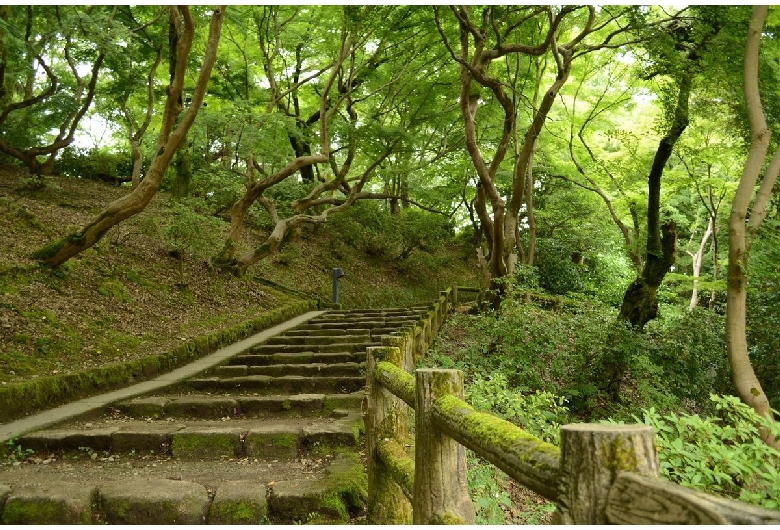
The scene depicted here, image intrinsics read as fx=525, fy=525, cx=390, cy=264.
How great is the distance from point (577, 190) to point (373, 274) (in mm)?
7641

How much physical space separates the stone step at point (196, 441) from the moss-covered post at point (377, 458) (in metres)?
1.25

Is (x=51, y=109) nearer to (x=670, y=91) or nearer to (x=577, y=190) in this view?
(x=670, y=91)

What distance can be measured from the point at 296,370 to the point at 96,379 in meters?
2.26

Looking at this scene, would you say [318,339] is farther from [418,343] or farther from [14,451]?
[14,451]

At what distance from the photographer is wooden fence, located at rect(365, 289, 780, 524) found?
105 cm

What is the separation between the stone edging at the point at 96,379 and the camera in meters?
4.88

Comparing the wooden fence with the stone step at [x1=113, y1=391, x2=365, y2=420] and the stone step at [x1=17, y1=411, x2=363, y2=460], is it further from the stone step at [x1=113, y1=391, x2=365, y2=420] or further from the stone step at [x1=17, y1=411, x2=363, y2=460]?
the stone step at [x1=113, y1=391, x2=365, y2=420]

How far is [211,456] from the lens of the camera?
4.43 m

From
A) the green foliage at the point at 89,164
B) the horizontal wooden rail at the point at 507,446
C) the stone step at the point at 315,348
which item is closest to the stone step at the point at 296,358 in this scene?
the stone step at the point at 315,348

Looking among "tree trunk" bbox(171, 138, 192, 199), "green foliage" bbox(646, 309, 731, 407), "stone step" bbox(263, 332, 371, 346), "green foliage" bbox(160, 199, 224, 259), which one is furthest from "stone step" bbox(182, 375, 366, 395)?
"tree trunk" bbox(171, 138, 192, 199)

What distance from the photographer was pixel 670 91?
27.9 ft

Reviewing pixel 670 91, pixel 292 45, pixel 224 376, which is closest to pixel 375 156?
pixel 292 45

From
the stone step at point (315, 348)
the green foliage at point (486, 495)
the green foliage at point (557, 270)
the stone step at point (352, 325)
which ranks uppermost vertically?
the green foliage at point (557, 270)

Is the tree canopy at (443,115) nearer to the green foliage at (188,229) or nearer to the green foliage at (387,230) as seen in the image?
the green foliage at (387,230)
